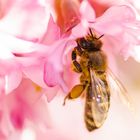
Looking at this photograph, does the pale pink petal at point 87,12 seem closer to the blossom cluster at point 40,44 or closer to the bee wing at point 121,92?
the blossom cluster at point 40,44

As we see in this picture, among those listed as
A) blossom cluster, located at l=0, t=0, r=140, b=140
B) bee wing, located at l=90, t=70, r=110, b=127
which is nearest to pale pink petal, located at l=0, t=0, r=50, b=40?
blossom cluster, located at l=0, t=0, r=140, b=140

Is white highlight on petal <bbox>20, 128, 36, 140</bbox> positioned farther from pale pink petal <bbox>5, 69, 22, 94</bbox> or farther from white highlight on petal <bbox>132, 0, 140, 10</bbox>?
white highlight on petal <bbox>132, 0, 140, 10</bbox>

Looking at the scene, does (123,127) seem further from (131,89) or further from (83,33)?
(83,33)

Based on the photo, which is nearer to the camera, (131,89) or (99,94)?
(99,94)

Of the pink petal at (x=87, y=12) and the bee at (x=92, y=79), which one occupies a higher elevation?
the pink petal at (x=87, y=12)

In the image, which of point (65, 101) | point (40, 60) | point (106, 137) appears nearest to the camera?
point (40, 60)

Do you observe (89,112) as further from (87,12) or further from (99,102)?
(87,12)

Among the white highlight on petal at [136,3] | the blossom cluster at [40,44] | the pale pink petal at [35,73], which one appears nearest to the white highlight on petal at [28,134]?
the blossom cluster at [40,44]

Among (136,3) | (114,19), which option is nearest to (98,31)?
(114,19)

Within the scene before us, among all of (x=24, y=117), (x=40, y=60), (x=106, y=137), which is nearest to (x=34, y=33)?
(x=40, y=60)
